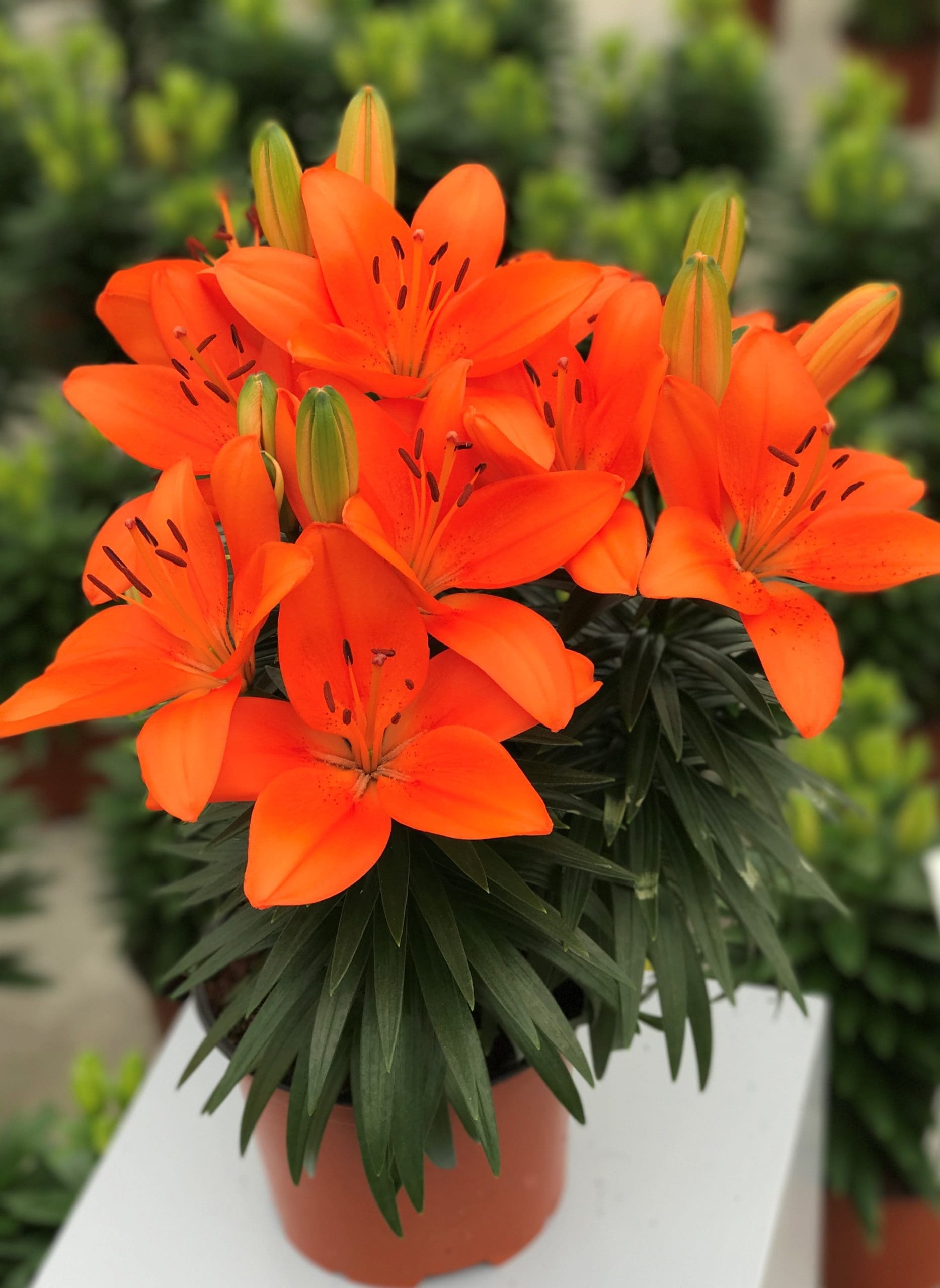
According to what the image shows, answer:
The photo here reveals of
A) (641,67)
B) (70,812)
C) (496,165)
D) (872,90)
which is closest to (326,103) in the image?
(496,165)

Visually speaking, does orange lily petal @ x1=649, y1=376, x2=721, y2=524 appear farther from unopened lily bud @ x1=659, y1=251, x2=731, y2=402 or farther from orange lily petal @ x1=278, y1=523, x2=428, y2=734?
orange lily petal @ x1=278, y1=523, x2=428, y2=734

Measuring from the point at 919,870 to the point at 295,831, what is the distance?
100cm

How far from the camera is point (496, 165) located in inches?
97.5

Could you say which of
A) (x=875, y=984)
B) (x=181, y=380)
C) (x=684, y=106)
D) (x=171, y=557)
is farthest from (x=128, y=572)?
(x=684, y=106)

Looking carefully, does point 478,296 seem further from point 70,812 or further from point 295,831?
point 70,812

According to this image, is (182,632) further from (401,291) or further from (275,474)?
(401,291)

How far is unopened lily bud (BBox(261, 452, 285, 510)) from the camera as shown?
2.00ft

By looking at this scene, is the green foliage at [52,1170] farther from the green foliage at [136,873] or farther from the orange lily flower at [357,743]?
the orange lily flower at [357,743]

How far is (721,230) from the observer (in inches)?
26.2

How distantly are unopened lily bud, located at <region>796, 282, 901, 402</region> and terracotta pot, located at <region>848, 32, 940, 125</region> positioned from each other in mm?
3980

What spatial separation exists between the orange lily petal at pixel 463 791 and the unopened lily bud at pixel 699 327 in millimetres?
194

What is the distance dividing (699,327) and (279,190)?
22 centimetres

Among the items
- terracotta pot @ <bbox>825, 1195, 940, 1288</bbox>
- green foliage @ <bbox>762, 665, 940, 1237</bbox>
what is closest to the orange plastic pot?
green foliage @ <bbox>762, 665, 940, 1237</bbox>

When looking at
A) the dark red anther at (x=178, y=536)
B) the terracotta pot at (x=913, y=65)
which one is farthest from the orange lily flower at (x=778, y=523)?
the terracotta pot at (x=913, y=65)
